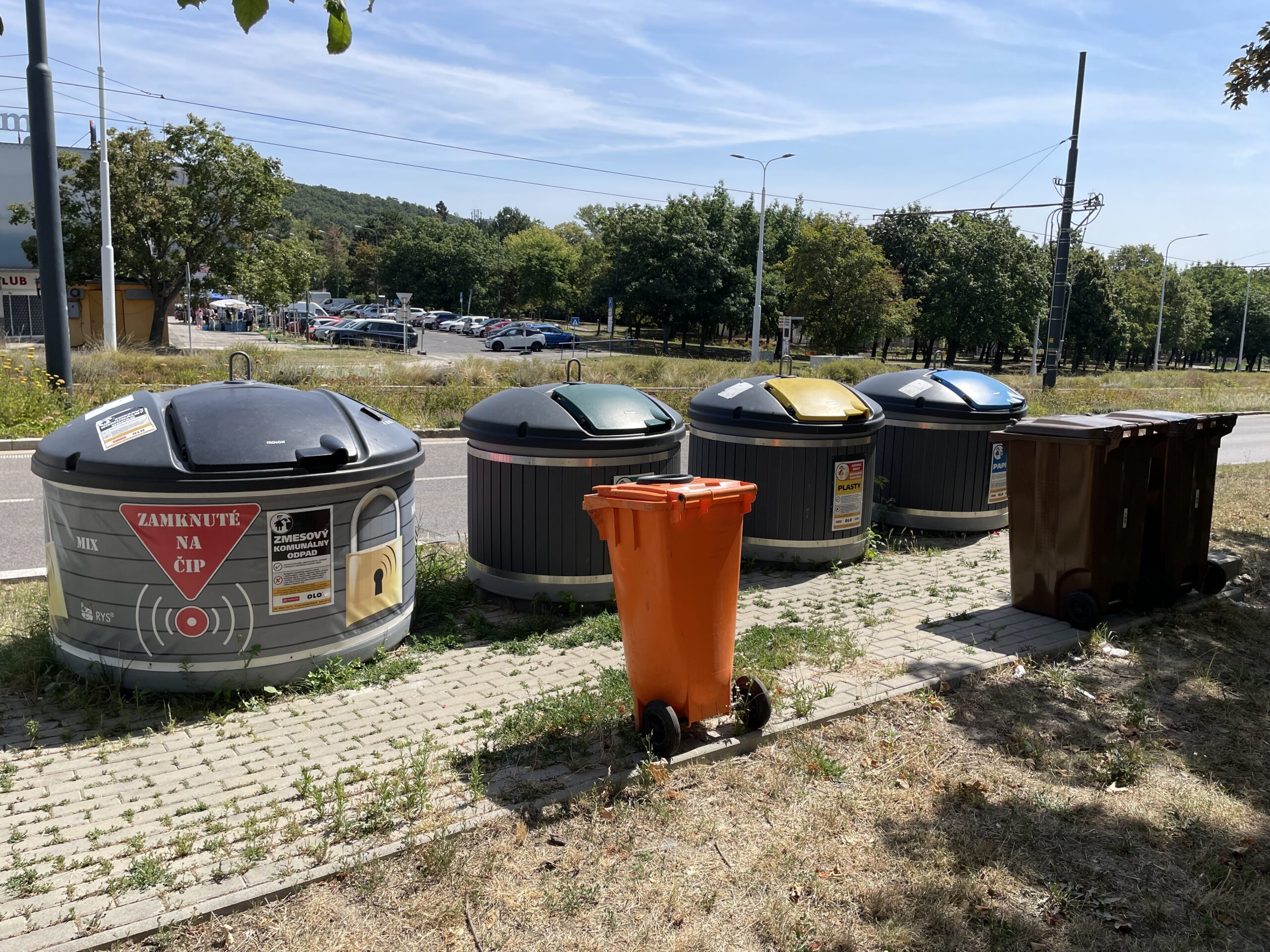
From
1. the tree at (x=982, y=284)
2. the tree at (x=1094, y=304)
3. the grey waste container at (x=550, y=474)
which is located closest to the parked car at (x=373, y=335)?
the tree at (x=982, y=284)

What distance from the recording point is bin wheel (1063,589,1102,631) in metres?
5.95

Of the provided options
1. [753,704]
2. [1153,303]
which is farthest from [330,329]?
[1153,303]

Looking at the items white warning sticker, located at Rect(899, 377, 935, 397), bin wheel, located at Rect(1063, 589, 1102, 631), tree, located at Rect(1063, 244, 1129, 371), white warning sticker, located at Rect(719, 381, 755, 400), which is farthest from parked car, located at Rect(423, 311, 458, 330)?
bin wheel, located at Rect(1063, 589, 1102, 631)

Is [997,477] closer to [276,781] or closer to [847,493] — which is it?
[847,493]

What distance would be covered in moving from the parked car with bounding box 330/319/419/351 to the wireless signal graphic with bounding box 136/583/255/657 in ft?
132

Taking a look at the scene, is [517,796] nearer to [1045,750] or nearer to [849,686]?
[849,686]

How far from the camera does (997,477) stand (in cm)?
878

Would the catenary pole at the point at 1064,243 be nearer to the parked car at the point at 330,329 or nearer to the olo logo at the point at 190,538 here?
the olo logo at the point at 190,538

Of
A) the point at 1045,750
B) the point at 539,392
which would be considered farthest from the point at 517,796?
the point at 539,392

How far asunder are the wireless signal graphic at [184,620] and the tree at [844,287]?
40.8 m

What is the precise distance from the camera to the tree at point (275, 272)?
111ft

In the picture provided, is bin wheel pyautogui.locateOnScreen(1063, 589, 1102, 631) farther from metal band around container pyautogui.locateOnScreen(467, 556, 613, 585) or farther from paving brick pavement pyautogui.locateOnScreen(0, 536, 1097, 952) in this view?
metal band around container pyautogui.locateOnScreen(467, 556, 613, 585)

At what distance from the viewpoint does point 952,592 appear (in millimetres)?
6934

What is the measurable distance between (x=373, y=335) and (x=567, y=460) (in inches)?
1642
